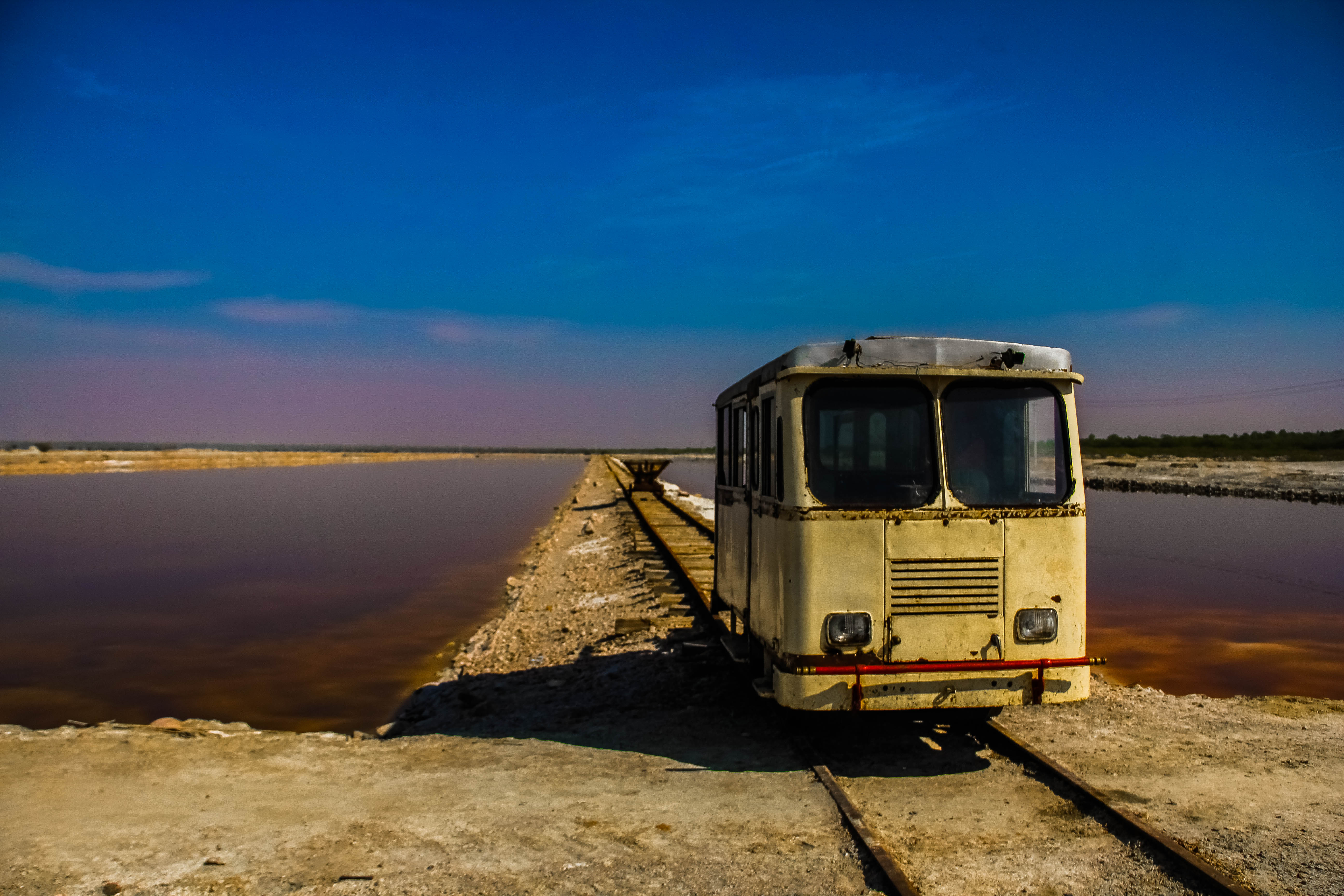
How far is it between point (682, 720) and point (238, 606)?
11.9m

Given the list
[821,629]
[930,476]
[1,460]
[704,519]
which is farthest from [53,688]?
[1,460]

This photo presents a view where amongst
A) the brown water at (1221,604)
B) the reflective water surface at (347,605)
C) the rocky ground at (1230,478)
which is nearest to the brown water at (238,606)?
the reflective water surface at (347,605)

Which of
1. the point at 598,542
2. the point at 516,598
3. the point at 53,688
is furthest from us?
the point at 598,542

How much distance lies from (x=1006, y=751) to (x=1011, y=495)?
1928 millimetres

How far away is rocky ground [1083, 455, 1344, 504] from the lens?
130ft

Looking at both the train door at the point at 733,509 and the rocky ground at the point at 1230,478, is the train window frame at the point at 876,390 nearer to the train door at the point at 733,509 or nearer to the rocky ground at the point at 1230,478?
the train door at the point at 733,509

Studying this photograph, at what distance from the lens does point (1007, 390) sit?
6352 millimetres

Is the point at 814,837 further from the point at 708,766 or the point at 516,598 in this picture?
the point at 516,598

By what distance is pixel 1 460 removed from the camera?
8625 centimetres

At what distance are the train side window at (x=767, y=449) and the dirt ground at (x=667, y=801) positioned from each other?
1.99m

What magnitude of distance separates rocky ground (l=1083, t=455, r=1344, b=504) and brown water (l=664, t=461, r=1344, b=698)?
10.7m

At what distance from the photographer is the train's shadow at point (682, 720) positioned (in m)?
6.53

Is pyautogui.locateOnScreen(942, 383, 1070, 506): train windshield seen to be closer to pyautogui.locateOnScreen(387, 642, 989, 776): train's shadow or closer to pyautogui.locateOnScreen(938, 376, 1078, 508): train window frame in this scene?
pyautogui.locateOnScreen(938, 376, 1078, 508): train window frame

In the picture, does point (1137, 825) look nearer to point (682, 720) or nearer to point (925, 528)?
point (925, 528)
